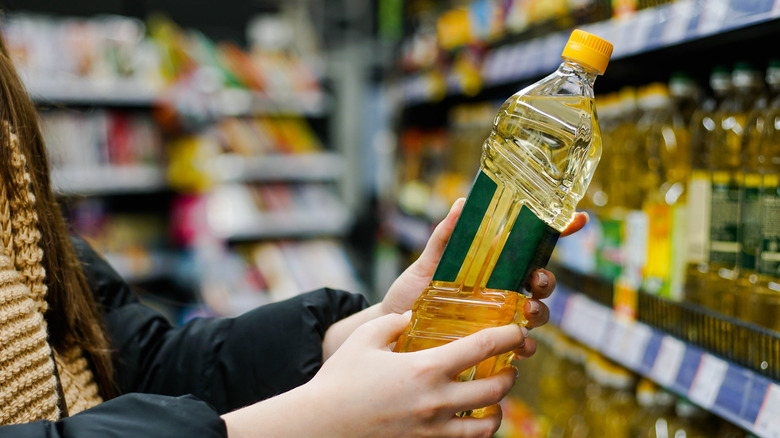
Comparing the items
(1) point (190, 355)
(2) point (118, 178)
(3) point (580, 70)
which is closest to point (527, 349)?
(3) point (580, 70)

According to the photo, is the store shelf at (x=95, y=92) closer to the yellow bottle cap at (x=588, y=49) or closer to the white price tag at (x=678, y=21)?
the white price tag at (x=678, y=21)

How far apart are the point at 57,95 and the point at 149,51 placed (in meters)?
0.52

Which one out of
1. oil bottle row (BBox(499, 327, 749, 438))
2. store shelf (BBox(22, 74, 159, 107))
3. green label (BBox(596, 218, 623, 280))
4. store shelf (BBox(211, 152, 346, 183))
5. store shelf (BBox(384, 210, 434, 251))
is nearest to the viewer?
oil bottle row (BBox(499, 327, 749, 438))

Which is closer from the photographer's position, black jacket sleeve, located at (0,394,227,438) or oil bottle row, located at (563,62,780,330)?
black jacket sleeve, located at (0,394,227,438)

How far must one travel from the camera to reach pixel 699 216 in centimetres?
129

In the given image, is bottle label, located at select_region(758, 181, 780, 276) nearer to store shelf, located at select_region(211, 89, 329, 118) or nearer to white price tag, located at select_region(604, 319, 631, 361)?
white price tag, located at select_region(604, 319, 631, 361)

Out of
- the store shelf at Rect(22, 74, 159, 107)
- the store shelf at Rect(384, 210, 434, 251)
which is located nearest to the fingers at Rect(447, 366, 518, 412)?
the store shelf at Rect(384, 210, 434, 251)

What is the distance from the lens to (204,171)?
3.57m

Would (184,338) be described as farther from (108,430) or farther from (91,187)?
(91,187)

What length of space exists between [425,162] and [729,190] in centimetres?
217

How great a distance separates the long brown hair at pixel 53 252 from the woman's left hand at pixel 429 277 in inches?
18.7

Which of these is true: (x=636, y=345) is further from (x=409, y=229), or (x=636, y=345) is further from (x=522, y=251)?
(x=409, y=229)

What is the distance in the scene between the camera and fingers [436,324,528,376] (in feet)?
2.36

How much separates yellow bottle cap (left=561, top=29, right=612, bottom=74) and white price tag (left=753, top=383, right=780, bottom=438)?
21.9 inches
